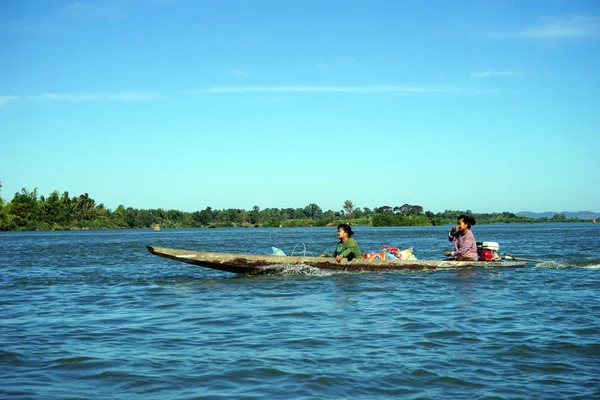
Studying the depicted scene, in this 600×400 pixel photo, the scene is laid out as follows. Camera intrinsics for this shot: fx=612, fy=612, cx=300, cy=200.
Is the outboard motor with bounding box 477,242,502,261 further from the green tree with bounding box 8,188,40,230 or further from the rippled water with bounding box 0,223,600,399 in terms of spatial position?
the green tree with bounding box 8,188,40,230

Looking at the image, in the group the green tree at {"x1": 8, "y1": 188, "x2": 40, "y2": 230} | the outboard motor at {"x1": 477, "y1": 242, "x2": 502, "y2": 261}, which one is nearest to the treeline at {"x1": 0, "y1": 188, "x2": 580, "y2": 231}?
the green tree at {"x1": 8, "y1": 188, "x2": 40, "y2": 230}

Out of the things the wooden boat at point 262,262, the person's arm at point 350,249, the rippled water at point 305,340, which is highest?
the person's arm at point 350,249

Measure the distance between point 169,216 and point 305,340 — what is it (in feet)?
510

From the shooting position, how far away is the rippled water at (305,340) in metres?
6.03

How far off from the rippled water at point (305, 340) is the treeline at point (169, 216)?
94868 mm

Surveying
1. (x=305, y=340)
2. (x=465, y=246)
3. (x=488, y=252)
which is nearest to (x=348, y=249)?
(x=465, y=246)

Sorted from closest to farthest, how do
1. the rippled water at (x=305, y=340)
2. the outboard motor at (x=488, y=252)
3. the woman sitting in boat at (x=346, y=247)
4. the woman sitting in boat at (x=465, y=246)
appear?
the rippled water at (x=305, y=340)
the woman sitting in boat at (x=346, y=247)
the woman sitting in boat at (x=465, y=246)
the outboard motor at (x=488, y=252)

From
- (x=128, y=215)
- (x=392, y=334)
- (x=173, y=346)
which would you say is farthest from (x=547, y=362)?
(x=128, y=215)

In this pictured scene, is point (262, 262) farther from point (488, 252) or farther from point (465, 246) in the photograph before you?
point (488, 252)

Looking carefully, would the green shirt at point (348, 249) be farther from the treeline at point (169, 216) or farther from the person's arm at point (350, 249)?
the treeline at point (169, 216)

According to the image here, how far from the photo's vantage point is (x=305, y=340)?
7.97 m

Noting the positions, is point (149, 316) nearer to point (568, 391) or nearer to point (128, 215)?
point (568, 391)

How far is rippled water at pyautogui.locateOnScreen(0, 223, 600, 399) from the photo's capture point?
6.03 metres

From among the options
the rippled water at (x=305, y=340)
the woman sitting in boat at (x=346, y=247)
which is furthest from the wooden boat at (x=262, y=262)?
the rippled water at (x=305, y=340)
